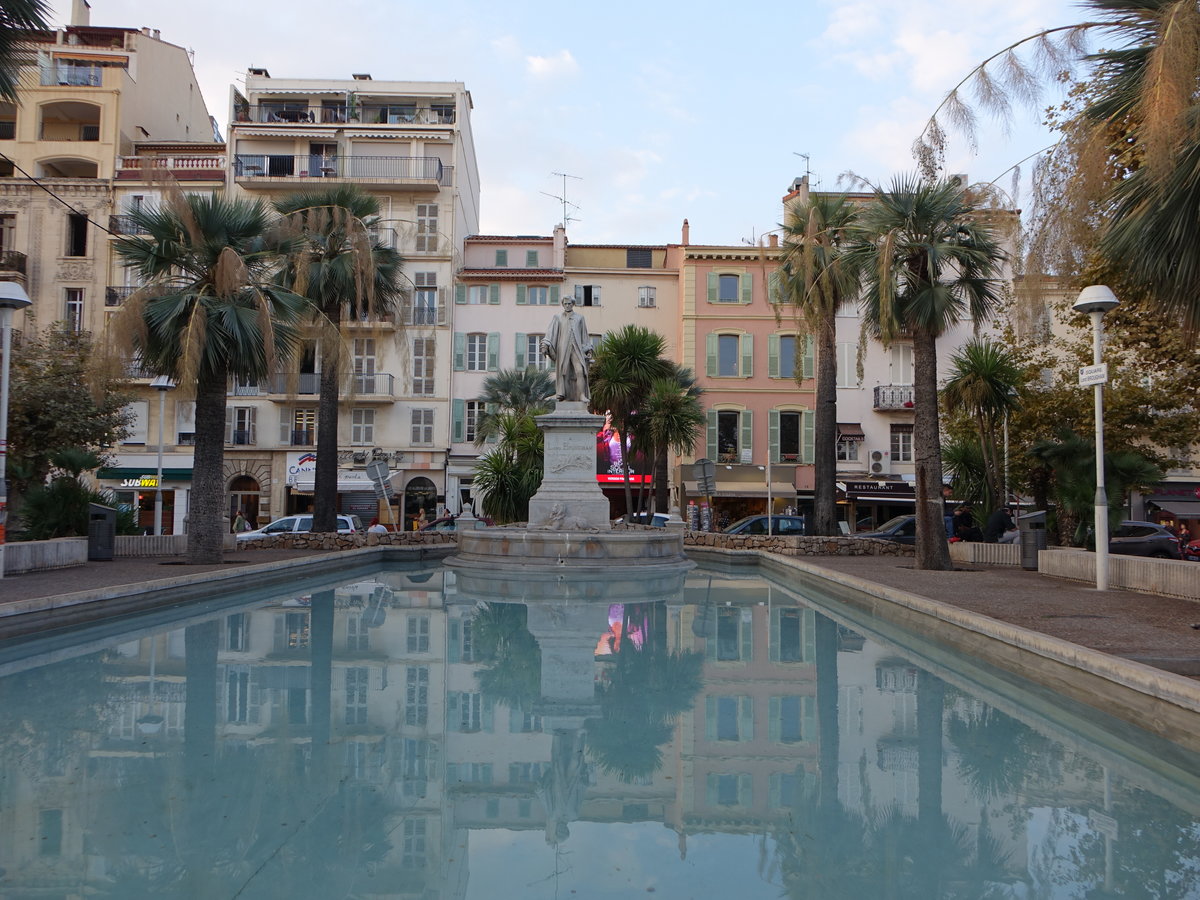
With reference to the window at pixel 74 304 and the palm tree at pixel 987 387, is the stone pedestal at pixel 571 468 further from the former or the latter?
the window at pixel 74 304

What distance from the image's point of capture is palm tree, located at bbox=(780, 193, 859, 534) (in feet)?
74.2

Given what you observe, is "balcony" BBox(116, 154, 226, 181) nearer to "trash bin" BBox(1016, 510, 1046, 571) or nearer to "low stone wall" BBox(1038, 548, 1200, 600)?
"trash bin" BBox(1016, 510, 1046, 571)

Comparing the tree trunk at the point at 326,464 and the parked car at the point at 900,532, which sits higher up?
the tree trunk at the point at 326,464

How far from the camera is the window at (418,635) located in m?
9.09

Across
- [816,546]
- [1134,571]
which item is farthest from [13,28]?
[816,546]

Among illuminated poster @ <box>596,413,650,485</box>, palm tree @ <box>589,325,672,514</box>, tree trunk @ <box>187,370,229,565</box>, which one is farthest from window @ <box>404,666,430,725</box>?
illuminated poster @ <box>596,413,650,485</box>

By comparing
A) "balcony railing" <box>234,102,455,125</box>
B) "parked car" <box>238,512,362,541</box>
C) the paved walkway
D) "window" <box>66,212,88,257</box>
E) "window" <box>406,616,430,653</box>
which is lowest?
"window" <box>406,616,430,653</box>

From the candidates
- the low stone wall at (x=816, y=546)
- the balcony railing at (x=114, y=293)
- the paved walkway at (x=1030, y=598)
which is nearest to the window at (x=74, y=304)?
the balcony railing at (x=114, y=293)

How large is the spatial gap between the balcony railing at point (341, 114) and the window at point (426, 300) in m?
6.95

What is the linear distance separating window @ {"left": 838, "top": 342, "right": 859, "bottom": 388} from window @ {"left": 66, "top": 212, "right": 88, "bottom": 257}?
108 feet

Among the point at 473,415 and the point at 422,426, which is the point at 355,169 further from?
the point at 473,415

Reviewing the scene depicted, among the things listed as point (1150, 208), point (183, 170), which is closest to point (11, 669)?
point (1150, 208)

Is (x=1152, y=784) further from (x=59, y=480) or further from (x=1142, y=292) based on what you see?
(x=59, y=480)

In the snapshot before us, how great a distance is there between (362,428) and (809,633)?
32697 mm
